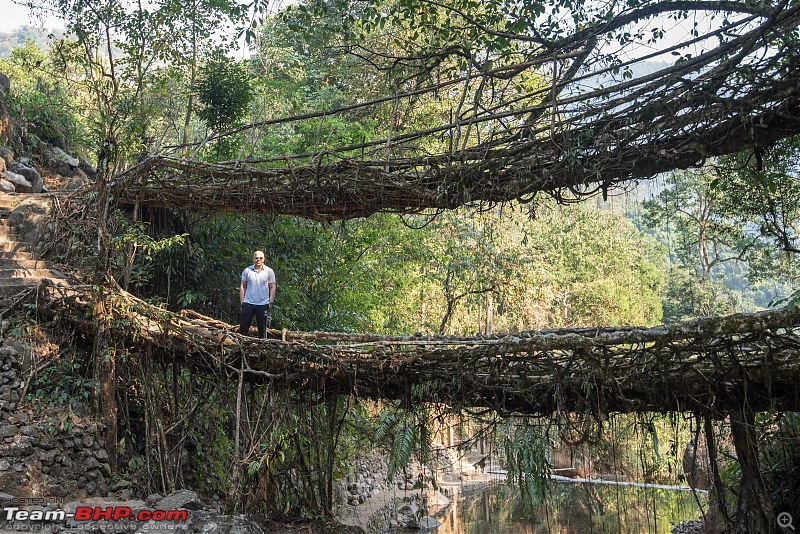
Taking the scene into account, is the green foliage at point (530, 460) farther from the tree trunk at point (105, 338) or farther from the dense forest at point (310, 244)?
the tree trunk at point (105, 338)

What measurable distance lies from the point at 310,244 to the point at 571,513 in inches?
273

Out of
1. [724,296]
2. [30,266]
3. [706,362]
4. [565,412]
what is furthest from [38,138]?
[724,296]

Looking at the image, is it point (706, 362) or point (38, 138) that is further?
point (38, 138)

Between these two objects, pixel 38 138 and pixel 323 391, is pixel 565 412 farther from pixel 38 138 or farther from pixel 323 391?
pixel 38 138

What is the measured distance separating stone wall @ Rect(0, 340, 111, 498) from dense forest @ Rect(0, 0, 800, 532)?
253 millimetres

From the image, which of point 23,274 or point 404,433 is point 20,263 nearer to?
point 23,274

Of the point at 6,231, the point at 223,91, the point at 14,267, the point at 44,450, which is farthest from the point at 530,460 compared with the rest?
the point at 223,91

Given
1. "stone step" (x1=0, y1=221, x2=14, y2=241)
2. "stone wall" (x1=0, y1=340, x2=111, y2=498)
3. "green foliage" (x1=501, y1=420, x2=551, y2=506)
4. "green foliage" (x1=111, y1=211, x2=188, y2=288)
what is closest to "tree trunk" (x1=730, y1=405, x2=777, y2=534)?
"green foliage" (x1=501, y1=420, x2=551, y2=506)

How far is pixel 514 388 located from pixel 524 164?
195 cm

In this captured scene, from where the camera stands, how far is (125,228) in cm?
899

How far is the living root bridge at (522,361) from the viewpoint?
480 cm

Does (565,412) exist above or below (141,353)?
below

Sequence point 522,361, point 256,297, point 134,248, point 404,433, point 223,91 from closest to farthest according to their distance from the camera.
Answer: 1. point 522,361
2. point 404,433
3. point 256,297
4. point 134,248
5. point 223,91

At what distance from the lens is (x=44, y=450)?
287 inches
